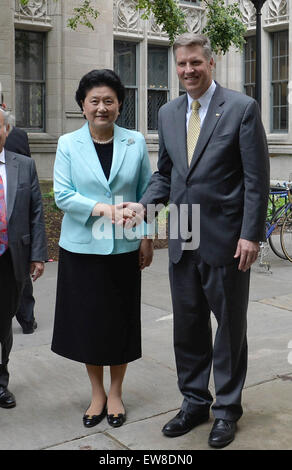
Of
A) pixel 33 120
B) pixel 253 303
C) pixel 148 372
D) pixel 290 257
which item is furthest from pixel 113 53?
pixel 148 372

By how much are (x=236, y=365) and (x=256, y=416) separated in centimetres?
49

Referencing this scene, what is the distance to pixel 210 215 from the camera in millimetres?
3662

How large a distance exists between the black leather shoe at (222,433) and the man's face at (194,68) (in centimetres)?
188

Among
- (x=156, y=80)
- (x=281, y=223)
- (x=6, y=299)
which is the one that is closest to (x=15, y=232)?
(x=6, y=299)

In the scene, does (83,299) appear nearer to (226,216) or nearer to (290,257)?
(226,216)

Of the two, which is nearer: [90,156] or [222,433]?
[222,433]

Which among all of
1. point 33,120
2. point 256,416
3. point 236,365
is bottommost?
point 256,416

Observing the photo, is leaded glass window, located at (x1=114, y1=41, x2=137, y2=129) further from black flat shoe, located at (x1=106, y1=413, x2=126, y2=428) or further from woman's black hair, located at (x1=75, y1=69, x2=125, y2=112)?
black flat shoe, located at (x1=106, y1=413, x2=126, y2=428)

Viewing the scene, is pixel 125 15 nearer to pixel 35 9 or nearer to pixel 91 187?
pixel 35 9

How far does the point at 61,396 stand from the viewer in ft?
14.6

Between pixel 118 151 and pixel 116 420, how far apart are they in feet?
5.31

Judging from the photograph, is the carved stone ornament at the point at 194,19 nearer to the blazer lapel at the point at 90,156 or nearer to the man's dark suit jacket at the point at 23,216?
the man's dark suit jacket at the point at 23,216

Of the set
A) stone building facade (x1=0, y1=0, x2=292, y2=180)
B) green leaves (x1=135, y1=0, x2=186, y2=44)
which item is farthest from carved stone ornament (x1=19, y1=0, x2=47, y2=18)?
green leaves (x1=135, y1=0, x2=186, y2=44)

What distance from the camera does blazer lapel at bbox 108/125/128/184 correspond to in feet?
12.7
